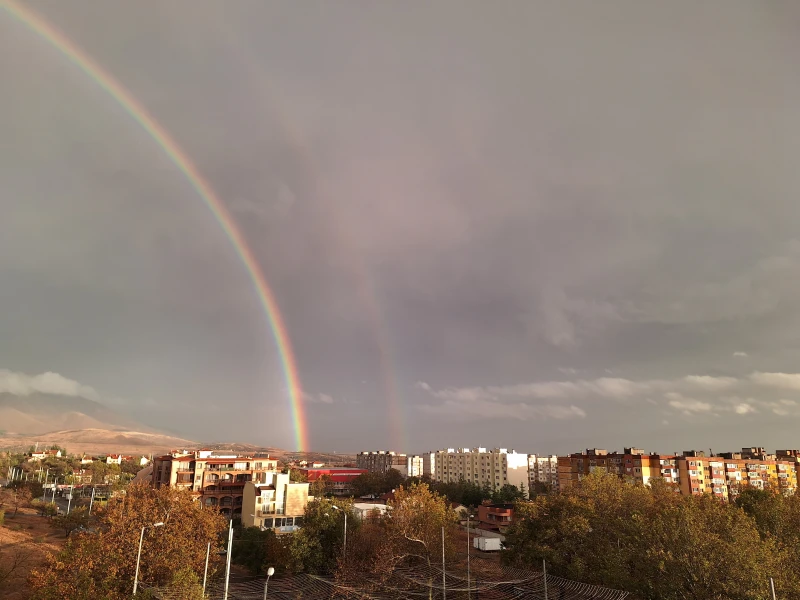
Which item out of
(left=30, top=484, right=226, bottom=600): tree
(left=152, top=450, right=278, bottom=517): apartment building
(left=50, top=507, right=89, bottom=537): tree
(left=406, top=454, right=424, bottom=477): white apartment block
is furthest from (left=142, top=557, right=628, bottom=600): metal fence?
(left=406, top=454, right=424, bottom=477): white apartment block

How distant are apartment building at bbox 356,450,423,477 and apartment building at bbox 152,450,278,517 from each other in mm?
64176

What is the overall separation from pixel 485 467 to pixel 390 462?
43563 mm

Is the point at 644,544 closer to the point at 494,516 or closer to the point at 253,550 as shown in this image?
the point at 253,550

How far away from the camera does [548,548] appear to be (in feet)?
90.3

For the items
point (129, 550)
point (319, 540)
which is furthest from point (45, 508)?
point (129, 550)

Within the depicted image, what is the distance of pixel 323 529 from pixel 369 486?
5901cm

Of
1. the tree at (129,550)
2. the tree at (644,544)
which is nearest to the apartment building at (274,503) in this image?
the tree at (129,550)

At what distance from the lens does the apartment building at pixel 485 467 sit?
97.7 metres

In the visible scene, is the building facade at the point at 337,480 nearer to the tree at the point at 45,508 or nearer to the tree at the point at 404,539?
the tree at the point at 45,508

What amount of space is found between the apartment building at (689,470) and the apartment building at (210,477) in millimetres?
37094

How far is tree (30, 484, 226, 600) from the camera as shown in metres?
19.9

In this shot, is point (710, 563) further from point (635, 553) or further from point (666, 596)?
point (635, 553)

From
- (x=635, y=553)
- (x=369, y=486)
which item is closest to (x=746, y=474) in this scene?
(x=369, y=486)

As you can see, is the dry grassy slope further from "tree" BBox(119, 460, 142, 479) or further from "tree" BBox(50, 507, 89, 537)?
"tree" BBox(119, 460, 142, 479)
